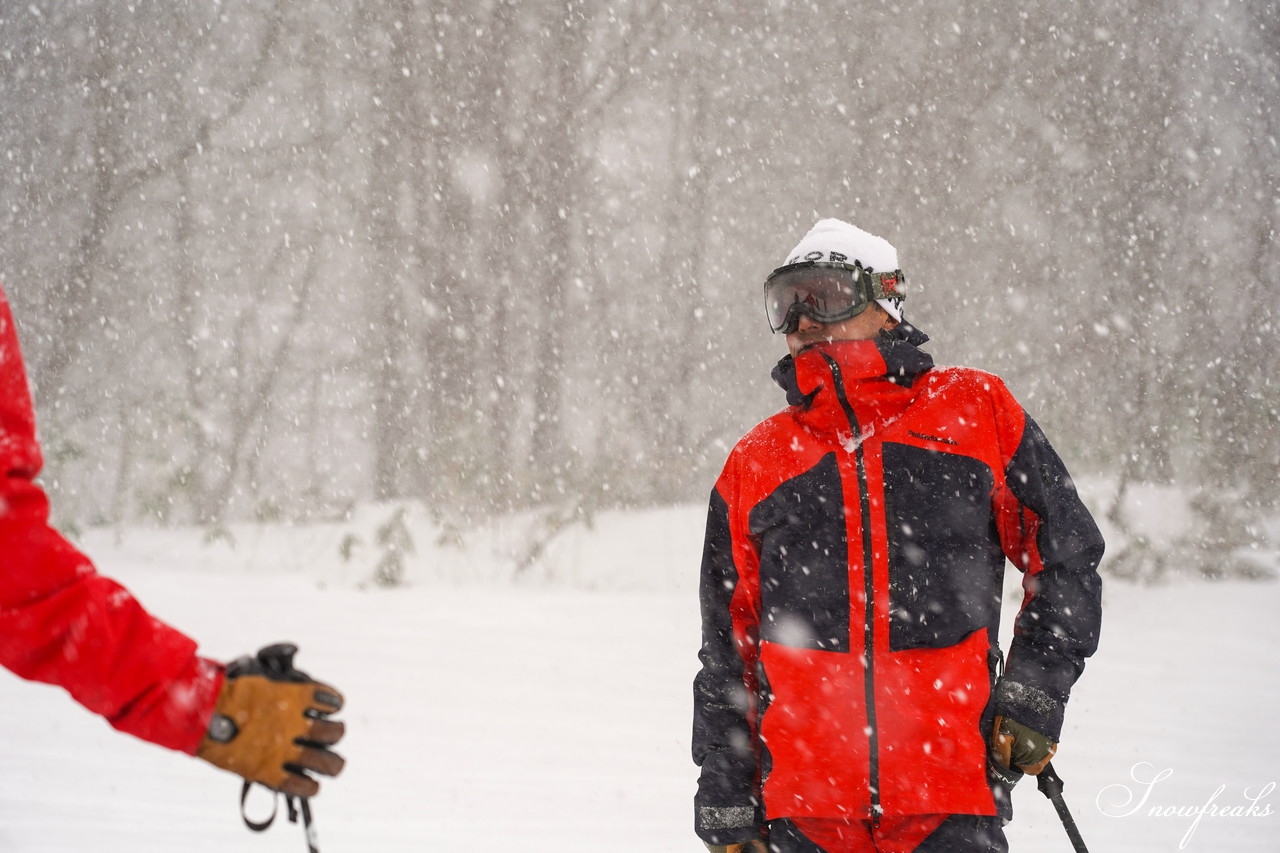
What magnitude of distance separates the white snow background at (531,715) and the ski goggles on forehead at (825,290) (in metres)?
2.23

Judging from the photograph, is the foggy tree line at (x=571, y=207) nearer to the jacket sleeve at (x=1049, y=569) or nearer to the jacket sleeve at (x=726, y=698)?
the jacket sleeve at (x=726, y=698)

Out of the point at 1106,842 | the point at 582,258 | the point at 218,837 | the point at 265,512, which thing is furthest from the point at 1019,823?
the point at 582,258

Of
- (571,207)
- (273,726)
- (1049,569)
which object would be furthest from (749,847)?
(571,207)

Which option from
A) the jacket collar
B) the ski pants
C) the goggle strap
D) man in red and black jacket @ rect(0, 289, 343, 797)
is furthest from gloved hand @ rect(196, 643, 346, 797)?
the goggle strap

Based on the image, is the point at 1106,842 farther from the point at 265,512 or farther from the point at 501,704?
the point at 265,512

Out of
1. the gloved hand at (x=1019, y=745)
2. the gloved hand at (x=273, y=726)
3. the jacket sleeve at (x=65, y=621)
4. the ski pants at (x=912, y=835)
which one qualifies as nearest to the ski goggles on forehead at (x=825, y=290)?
the gloved hand at (x=1019, y=745)

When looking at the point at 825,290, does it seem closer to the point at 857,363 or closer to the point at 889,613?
the point at 857,363

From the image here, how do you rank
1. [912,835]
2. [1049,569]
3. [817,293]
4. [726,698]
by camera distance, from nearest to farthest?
[912,835] → [1049,569] → [726,698] → [817,293]

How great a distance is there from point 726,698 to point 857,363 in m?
0.74

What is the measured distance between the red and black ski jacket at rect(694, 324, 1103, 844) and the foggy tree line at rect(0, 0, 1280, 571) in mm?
9502

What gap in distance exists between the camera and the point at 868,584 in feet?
5.57

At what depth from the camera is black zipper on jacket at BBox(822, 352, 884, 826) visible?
1.63 m

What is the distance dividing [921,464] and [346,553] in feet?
24.1

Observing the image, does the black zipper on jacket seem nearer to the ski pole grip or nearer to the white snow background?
the ski pole grip
